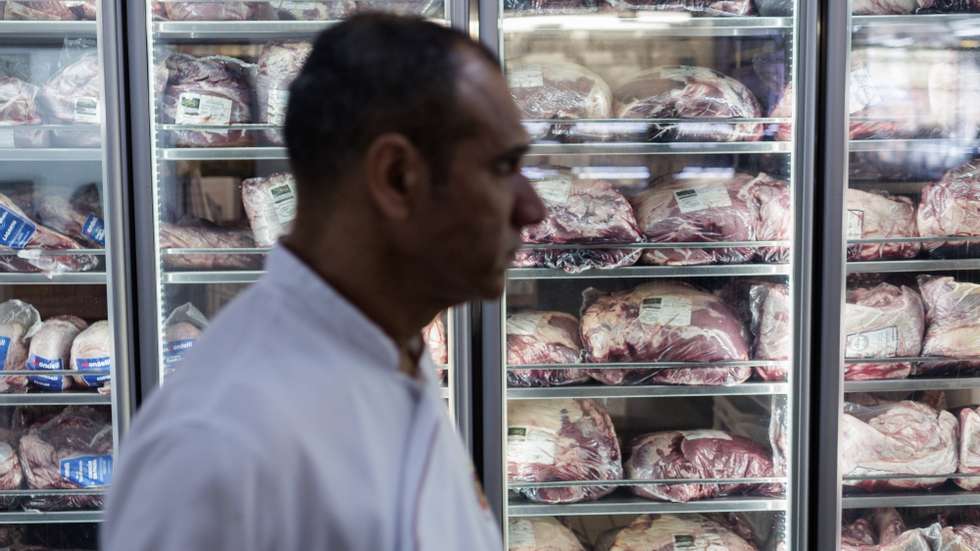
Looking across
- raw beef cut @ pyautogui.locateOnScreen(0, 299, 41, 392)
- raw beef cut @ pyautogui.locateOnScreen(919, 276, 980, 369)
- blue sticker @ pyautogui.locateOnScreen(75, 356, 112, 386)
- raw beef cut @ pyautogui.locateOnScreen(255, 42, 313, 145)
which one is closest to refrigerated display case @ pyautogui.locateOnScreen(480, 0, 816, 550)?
raw beef cut @ pyautogui.locateOnScreen(919, 276, 980, 369)

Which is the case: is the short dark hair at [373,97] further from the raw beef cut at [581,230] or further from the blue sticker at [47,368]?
the blue sticker at [47,368]

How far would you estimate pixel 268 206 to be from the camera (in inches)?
92.7

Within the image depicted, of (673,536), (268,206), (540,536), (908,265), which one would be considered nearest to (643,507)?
(673,536)

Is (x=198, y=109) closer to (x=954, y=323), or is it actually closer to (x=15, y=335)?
(x=15, y=335)

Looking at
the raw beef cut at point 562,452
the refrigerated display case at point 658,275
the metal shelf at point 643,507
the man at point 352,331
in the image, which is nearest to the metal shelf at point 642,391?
the refrigerated display case at point 658,275

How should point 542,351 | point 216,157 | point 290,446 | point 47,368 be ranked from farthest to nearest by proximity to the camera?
1. point 542,351
2. point 47,368
3. point 216,157
4. point 290,446

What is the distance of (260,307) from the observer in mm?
686

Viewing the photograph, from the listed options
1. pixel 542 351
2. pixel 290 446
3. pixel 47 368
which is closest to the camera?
pixel 290 446

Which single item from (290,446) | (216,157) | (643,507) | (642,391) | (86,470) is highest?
(216,157)

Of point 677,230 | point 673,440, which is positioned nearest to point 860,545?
point 673,440

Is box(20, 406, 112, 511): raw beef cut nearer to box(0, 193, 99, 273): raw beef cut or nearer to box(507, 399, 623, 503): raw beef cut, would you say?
box(0, 193, 99, 273): raw beef cut

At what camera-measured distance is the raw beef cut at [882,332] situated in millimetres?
2354

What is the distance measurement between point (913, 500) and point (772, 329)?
572 millimetres

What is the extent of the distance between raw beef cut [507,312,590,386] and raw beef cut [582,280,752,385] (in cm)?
4
